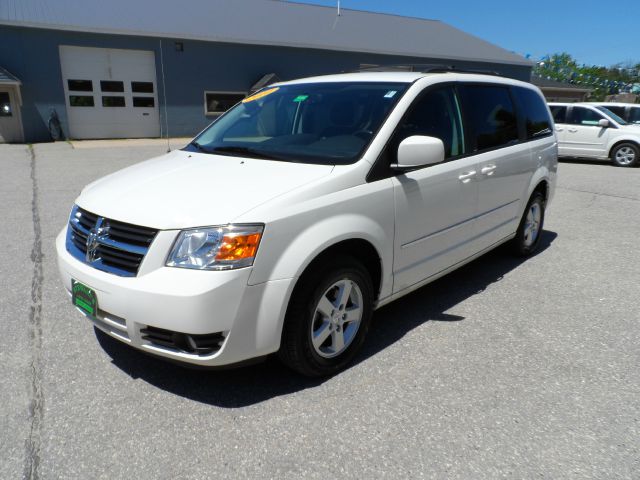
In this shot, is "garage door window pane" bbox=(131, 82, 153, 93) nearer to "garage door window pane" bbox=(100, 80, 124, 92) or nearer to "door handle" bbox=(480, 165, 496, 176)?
"garage door window pane" bbox=(100, 80, 124, 92)

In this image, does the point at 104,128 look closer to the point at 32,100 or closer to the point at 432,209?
the point at 32,100

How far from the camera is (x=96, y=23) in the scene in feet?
57.5

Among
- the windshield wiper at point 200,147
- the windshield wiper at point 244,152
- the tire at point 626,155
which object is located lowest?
the tire at point 626,155

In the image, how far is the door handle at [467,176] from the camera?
3766 mm

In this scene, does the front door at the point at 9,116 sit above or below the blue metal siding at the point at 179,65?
below

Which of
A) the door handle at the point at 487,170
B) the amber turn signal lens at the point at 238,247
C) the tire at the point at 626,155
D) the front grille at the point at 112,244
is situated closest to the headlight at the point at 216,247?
the amber turn signal lens at the point at 238,247

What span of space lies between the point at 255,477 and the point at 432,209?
211 centimetres

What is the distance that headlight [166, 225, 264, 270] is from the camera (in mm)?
2438

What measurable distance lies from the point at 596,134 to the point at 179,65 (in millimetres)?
14807

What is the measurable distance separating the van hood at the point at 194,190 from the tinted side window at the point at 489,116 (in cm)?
168

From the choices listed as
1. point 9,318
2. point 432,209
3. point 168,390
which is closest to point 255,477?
point 168,390

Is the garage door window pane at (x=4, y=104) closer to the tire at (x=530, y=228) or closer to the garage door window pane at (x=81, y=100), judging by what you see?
the garage door window pane at (x=81, y=100)

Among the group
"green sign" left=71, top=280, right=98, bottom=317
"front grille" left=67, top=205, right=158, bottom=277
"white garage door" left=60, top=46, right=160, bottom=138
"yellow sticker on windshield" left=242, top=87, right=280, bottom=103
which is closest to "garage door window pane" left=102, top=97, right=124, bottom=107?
"white garage door" left=60, top=46, right=160, bottom=138

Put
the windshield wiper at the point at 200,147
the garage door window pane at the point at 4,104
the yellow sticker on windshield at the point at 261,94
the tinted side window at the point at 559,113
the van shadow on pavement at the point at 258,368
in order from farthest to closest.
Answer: the garage door window pane at the point at 4,104 → the tinted side window at the point at 559,113 → the yellow sticker on windshield at the point at 261,94 → the windshield wiper at the point at 200,147 → the van shadow on pavement at the point at 258,368
